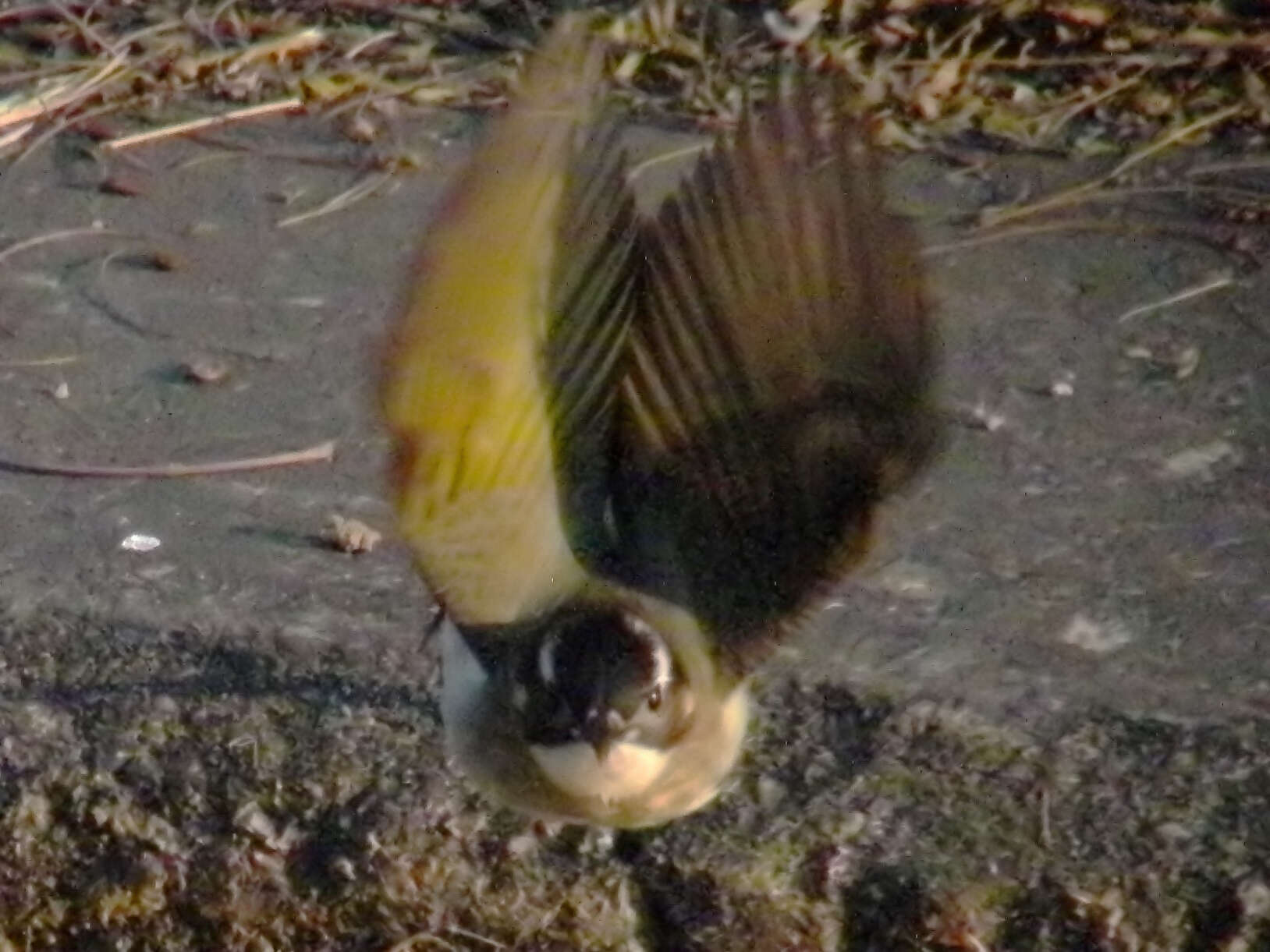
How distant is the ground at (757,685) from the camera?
1.79 m

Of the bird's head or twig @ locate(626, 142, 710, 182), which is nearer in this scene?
the bird's head

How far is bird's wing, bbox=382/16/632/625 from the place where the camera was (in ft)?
5.71

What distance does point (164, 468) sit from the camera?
228 centimetres

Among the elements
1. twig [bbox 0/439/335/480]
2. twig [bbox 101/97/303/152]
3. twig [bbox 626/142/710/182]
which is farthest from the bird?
twig [bbox 101/97/303/152]

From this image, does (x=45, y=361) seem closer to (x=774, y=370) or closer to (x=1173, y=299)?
(x=774, y=370)

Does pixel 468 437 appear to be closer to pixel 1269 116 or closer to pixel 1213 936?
pixel 1213 936

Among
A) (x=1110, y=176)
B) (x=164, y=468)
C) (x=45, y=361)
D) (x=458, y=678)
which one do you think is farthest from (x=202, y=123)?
(x=458, y=678)

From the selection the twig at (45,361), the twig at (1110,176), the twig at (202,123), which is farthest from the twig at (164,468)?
the twig at (1110,176)

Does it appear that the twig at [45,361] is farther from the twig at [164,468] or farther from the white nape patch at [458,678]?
the white nape patch at [458,678]

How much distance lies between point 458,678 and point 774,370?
39 cm

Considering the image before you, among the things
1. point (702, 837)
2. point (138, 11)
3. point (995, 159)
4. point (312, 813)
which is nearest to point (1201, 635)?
point (702, 837)

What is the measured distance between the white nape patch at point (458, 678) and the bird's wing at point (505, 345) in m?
0.05

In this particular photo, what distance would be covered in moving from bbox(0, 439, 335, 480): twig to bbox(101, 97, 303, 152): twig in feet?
2.51

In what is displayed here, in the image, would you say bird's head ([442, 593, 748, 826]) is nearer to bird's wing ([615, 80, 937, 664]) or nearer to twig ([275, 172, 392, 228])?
bird's wing ([615, 80, 937, 664])
